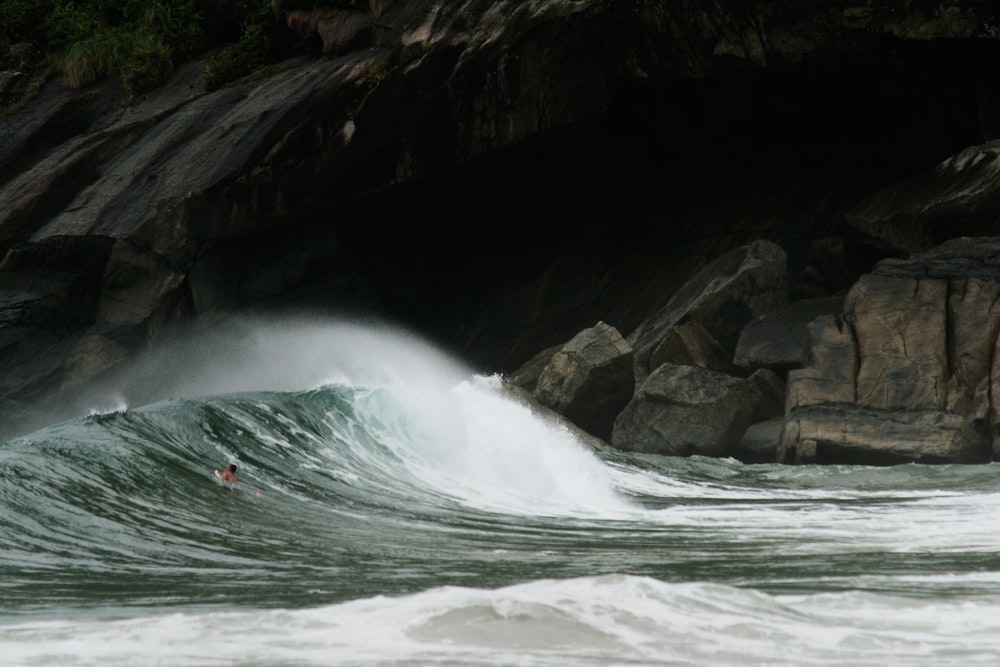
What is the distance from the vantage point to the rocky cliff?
21.2 m

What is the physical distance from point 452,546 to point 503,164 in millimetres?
15879

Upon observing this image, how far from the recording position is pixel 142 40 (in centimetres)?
2645

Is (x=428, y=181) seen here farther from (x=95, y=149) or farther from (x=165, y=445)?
(x=165, y=445)

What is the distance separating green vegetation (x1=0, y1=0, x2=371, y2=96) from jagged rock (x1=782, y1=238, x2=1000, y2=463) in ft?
35.0

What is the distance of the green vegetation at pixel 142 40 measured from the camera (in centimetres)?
2559

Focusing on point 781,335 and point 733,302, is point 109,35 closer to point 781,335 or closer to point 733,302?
point 733,302

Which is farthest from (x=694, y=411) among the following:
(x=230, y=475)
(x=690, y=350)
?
(x=230, y=475)

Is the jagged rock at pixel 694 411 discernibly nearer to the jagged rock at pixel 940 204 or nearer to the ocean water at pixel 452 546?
the ocean water at pixel 452 546

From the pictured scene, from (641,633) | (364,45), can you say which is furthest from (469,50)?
(641,633)

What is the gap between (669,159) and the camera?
2736 centimetres

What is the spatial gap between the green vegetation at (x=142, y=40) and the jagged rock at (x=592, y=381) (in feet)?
25.4

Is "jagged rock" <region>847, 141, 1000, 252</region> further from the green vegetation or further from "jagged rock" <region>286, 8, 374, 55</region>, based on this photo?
the green vegetation

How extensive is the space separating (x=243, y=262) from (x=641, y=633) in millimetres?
18904

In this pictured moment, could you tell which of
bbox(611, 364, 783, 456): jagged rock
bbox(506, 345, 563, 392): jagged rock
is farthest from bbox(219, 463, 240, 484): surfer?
bbox(506, 345, 563, 392): jagged rock
